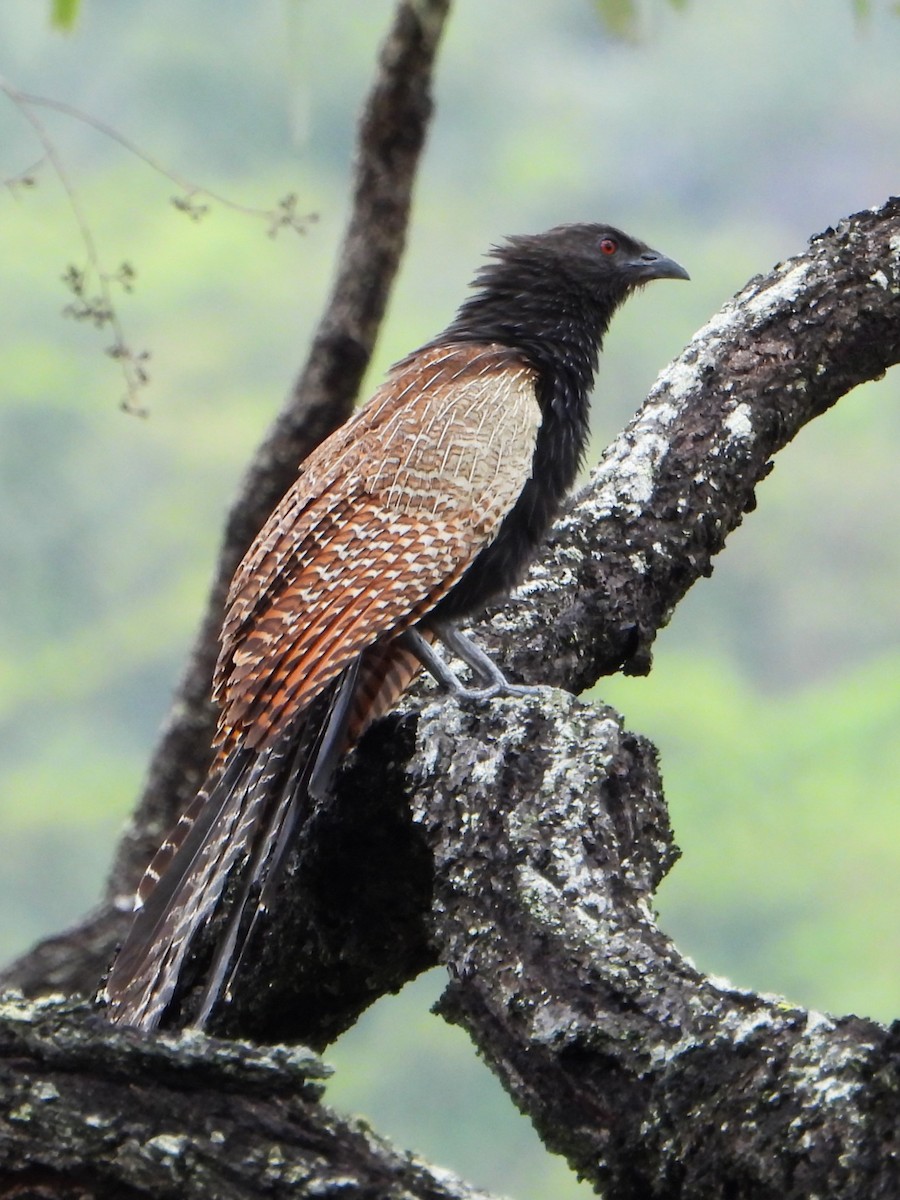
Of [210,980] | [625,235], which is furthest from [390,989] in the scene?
[625,235]

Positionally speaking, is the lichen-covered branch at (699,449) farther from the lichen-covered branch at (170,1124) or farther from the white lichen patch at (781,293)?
the lichen-covered branch at (170,1124)

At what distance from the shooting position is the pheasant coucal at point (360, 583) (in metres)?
2.03

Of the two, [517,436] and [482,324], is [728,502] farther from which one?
[482,324]

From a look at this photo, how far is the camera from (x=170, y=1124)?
46.0 inches

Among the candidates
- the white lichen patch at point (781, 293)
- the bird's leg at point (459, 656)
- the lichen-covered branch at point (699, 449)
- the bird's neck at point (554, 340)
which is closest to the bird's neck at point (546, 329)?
the bird's neck at point (554, 340)

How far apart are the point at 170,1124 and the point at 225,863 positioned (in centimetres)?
89

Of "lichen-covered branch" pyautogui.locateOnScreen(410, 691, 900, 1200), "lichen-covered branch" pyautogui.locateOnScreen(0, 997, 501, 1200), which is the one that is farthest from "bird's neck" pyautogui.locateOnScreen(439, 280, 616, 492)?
"lichen-covered branch" pyautogui.locateOnScreen(0, 997, 501, 1200)

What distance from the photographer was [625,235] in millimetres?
3354

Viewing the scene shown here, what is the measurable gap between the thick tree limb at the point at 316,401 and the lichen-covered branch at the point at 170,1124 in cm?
256

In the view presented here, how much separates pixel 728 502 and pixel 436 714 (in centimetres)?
89

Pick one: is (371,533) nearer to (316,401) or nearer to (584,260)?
(584,260)

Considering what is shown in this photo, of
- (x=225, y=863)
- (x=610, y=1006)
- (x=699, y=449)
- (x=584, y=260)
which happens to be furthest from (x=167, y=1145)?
(x=584, y=260)

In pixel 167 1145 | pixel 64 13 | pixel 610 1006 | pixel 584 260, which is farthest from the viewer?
pixel 584 260

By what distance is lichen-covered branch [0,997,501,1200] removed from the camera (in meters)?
1.14
